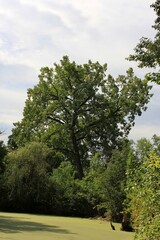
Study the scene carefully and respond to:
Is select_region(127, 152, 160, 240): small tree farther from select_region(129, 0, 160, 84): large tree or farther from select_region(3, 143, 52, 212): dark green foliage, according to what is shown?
select_region(3, 143, 52, 212): dark green foliage

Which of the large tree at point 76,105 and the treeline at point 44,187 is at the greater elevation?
the large tree at point 76,105

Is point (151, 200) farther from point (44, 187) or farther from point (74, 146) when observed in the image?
point (74, 146)

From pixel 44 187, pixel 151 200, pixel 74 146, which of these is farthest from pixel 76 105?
pixel 151 200

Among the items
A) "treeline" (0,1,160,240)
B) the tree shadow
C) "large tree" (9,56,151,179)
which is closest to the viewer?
the tree shadow

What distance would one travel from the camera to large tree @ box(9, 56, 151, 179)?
3822 centimetres

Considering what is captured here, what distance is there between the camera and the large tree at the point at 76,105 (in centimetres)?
3822

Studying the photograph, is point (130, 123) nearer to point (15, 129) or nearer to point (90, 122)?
point (90, 122)

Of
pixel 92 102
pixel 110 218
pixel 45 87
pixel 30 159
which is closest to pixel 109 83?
pixel 92 102

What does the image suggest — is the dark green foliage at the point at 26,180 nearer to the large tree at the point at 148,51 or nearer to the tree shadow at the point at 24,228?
the tree shadow at the point at 24,228

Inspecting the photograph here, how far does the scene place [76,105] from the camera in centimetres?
3772

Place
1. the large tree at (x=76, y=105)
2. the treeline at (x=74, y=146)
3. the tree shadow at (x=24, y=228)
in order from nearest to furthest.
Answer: the tree shadow at (x=24, y=228) → the treeline at (x=74, y=146) → the large tree at (x=76, y=105)

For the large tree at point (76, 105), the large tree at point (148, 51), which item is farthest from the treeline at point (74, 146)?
the large tree at point (148, 51)

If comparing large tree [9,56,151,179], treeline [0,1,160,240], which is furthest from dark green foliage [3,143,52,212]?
large tree [9,56,151,179]

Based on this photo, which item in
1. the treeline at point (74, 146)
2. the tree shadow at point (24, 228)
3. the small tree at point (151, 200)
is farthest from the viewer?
the treeline at point (74, 146)
